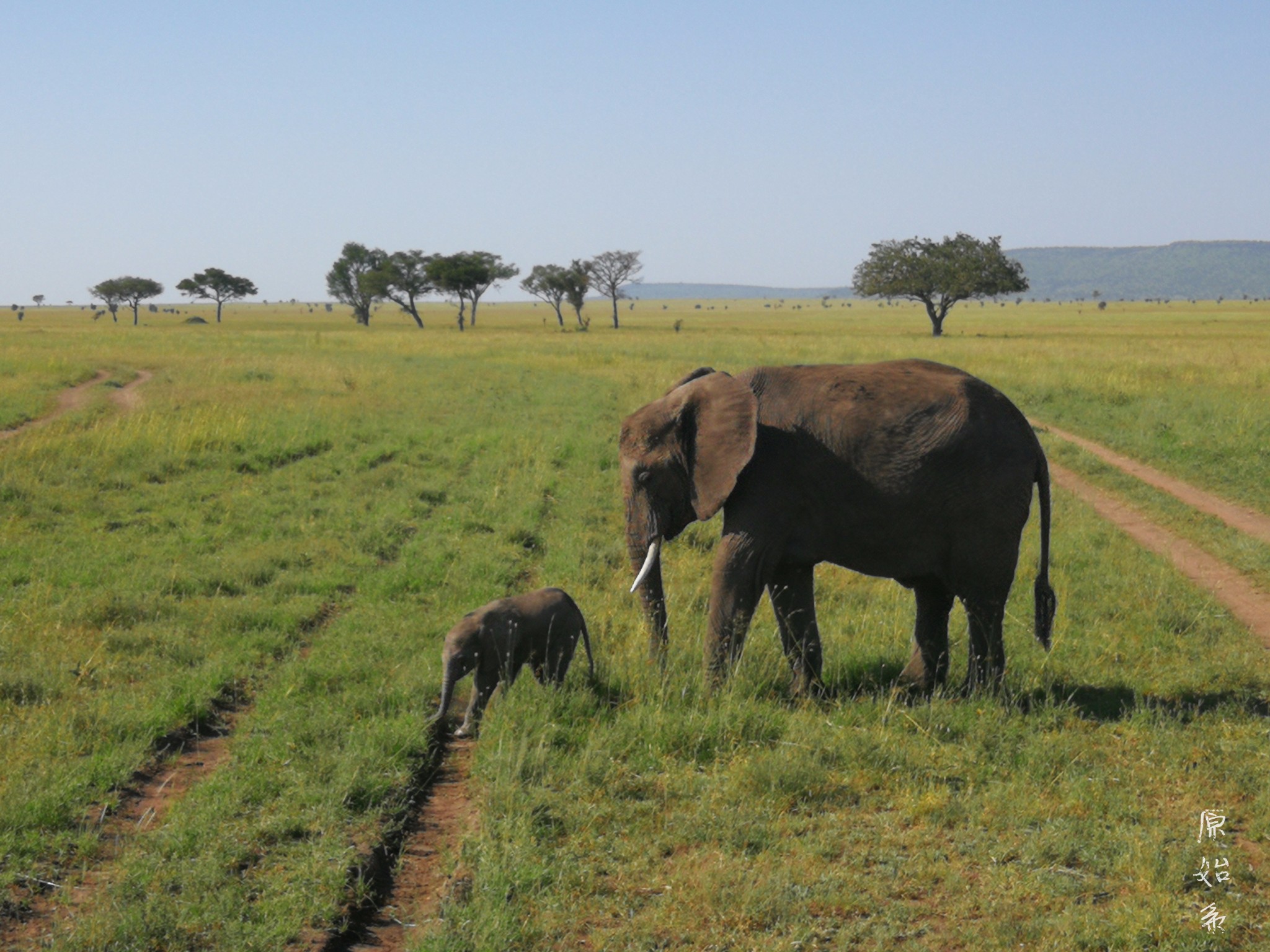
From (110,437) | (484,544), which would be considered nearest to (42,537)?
(484,544)

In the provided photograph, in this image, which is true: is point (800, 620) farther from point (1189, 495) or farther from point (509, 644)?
point (1189, 495)

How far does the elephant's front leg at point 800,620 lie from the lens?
7.17 meters

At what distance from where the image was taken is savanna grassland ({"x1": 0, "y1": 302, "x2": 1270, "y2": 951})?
4.61m

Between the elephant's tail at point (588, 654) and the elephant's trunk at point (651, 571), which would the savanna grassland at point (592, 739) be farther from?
the elephant's trunk at point (651, 571)

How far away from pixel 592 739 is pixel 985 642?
274cm

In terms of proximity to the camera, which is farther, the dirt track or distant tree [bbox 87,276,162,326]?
distant tree [bbox 87,276,162,326]

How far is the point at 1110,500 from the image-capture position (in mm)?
15375

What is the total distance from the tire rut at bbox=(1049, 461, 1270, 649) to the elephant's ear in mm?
4870

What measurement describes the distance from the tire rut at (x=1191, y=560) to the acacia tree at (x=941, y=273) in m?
54.2

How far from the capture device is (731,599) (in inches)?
271

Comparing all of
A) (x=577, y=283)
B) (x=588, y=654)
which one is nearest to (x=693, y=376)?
(x=588, y=654)

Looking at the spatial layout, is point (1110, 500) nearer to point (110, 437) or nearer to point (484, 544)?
point (484, 544)

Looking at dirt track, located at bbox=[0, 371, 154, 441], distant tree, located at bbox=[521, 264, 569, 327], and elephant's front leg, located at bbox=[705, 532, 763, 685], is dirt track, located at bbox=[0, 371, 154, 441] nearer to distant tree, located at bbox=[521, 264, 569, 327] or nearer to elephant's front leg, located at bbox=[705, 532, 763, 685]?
elephant's front leg, located at bbox=[705, 532, 763, 685]

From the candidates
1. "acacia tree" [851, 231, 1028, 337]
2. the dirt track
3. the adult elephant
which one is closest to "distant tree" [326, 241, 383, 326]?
"acacia tree" [851, 231, 1028, 337]
